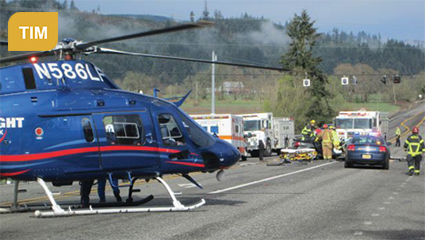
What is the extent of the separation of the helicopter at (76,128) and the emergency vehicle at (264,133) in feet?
81.1

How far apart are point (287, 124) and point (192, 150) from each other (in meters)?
35.9

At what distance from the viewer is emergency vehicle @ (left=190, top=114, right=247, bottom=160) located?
3578 cm

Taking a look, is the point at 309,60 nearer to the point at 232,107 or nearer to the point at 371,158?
the point at 232,107

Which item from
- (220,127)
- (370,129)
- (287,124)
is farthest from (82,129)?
(287,124)

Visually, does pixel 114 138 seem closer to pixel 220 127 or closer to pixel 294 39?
pixel 220 127

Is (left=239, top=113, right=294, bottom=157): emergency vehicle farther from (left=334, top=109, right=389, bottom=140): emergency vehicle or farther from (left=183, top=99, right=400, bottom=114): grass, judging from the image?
(left=183, top=99, right=400, bottom=114): grass

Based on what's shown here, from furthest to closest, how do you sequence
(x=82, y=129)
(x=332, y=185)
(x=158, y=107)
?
1. (x=332, y=185)
2. (x=158, y=107)
3. (x=82, y=129)

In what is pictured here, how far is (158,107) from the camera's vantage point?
555 inches

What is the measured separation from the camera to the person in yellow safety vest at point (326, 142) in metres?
34.7

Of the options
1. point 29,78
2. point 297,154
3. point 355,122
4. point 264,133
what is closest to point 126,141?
point 29,78

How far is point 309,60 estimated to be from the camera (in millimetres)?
91125

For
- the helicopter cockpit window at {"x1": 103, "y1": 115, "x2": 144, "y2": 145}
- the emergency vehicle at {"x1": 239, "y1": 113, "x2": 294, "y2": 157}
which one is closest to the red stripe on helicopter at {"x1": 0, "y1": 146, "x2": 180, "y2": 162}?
the helicopter cockpit window at {"x1": 103, "y1": 115, "x2": 144, "y2": 145}

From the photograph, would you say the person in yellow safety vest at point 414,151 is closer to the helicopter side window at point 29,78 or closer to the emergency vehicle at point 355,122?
the helicopter side window at point 29,78

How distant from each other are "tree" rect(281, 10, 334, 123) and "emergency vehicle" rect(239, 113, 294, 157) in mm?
40578
